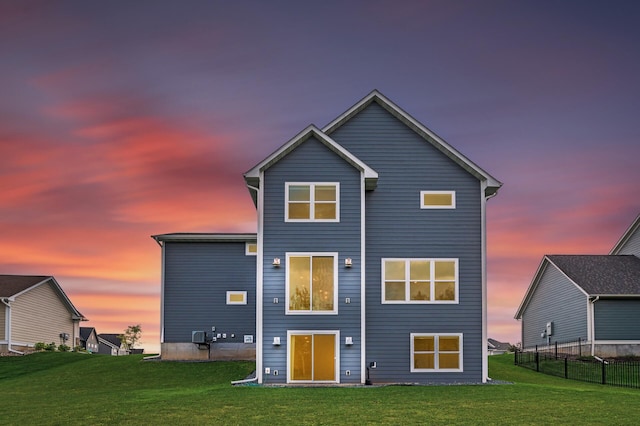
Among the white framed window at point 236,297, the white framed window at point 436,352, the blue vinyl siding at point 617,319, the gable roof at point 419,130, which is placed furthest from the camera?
the blue vinyl siding at point 617,319

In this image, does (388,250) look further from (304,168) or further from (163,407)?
(163,407)

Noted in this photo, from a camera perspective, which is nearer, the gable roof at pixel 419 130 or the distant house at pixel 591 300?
the gable roof at pixel 419 130

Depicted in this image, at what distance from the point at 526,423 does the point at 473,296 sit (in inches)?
483

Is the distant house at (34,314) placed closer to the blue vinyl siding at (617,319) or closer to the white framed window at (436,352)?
the white framed window at (436,352)

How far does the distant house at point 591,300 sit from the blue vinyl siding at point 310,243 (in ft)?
56.7

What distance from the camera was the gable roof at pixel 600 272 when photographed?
41812mm

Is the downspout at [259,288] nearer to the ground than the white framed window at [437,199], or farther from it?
nearer to the ground

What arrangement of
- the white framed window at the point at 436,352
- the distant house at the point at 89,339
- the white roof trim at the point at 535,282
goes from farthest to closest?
the distant house at the point at 89,339 → the white roof trim at the point at 535,282 → the white framed window at the point at 436,352

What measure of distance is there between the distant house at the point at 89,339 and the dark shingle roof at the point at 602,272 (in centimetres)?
5959

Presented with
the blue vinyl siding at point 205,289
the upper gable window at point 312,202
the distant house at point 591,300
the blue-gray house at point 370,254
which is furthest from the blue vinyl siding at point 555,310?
the upper gable window at point 312,202

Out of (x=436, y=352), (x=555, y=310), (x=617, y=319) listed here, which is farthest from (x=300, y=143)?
(x=555, y=310)

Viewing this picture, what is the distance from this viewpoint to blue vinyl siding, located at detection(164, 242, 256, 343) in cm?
4034

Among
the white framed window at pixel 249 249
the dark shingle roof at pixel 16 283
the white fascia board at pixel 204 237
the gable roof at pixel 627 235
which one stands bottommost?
the dark shingle roof at pixel 16 283

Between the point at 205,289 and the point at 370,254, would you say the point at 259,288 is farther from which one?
the point at 205,289
